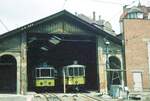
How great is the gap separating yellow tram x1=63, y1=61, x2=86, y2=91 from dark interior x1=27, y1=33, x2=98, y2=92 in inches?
59.8

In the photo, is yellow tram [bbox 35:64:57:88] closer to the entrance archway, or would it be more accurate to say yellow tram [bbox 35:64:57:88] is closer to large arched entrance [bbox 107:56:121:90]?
large arched entrance [bbox 107:56:121:90]

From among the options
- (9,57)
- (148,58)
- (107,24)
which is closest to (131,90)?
(148,58)

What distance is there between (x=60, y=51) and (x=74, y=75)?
4.71 m

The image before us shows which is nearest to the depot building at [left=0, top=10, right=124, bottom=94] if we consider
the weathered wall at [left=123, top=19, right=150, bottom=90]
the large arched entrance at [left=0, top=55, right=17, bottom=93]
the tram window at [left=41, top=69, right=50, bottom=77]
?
the large arched entrance at [left=0, top=55, right=17, bottom=93]

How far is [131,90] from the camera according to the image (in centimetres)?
4225

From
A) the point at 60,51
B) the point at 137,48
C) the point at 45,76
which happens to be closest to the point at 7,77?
the point at 45,76

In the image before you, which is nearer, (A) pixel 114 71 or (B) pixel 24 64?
(B) pixel 24 64

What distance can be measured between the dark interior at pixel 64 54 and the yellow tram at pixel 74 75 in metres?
1.52

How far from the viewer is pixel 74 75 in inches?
1590

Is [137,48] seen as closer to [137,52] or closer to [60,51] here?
[137,52]

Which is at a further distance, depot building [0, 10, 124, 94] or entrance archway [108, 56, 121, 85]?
entrance archway [108, 56, 121, 85]

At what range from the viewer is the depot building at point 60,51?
3722cm

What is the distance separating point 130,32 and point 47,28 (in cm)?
1076

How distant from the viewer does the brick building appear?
42703 millimetres
